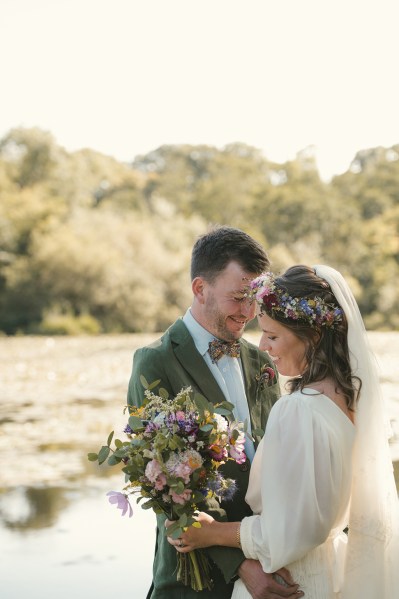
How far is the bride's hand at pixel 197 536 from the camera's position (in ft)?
9.57

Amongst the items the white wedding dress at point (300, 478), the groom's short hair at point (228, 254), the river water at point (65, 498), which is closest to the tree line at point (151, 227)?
the river water at point (65, 498)

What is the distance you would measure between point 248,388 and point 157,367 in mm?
437

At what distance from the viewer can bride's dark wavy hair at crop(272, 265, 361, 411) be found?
114 inches

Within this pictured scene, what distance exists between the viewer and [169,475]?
2738mm

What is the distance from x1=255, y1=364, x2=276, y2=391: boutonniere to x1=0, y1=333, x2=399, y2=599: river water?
2.91 m

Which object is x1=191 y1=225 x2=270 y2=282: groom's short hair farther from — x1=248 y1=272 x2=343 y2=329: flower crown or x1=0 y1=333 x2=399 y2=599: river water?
x1=0 y1=333 x2=399 y2=599: river water

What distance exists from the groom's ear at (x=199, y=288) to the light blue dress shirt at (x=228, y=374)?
9cm

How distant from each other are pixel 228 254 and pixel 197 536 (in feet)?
3.58

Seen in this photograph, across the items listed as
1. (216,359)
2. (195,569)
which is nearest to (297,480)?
(195,569)

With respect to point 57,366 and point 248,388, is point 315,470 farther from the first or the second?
point 57,366

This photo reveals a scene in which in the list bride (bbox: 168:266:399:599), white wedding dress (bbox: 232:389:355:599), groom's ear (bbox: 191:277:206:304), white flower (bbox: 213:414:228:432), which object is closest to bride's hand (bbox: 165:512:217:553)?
bride (bbox: 168:266:399:599)

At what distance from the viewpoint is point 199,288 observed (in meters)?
3.50

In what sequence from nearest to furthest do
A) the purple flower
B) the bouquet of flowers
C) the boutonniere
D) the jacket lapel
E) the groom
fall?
the bouquet of flowers → the purple flower → the groom → the jacket lapel → the boutonniere

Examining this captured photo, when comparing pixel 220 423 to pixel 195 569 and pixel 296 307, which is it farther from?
pixel 195 569
